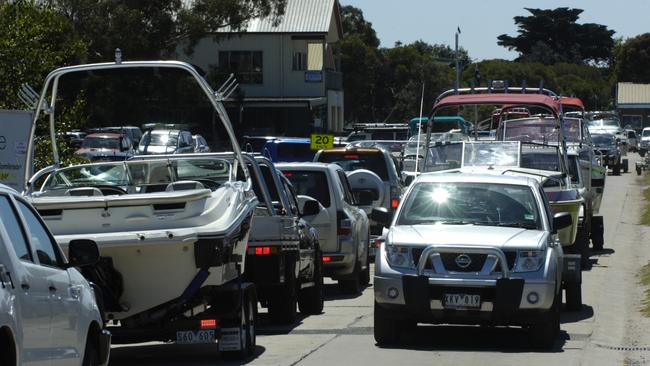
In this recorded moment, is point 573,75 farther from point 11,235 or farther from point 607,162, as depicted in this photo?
point 11,235

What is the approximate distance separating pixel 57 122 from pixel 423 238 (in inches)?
431

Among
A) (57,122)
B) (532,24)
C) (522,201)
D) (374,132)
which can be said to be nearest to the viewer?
(522,201)

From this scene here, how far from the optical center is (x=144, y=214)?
1191 centimetres

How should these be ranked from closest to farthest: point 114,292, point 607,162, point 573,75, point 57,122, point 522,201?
point 114,292, point 522,201, point 57,122, point 607,162, point 573,75

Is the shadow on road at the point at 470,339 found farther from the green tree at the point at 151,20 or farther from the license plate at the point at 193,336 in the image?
the green tree at the point at 151,20

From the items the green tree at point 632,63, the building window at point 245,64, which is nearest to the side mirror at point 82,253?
the building window at point 245,64

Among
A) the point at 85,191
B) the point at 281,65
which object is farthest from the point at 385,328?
the point at 281,65

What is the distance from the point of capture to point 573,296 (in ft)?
54.6

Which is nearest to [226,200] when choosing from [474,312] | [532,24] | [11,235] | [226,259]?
[226,259]

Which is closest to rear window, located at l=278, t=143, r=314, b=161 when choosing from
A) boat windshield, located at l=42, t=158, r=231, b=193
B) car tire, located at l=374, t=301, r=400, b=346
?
boat windshield, located at l=42, t=158, r=231, b=193

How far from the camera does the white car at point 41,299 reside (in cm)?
765

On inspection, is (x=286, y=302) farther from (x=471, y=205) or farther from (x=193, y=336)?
(x=193, y=336)

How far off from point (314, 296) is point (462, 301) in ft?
14.0

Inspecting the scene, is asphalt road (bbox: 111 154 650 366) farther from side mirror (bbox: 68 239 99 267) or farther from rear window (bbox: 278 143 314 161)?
rear window (bbox: 278 143 314 161)
